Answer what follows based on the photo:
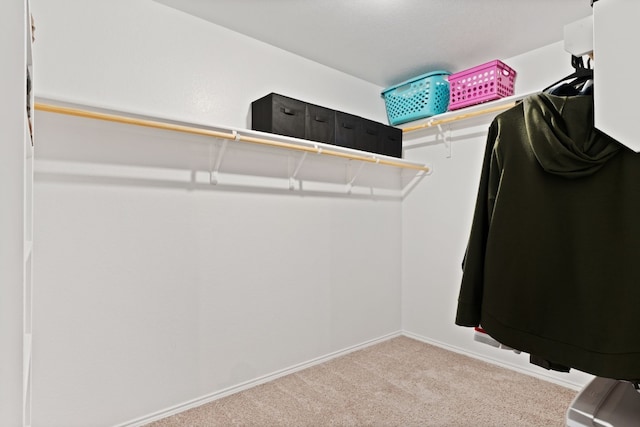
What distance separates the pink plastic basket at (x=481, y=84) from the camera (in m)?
2.40

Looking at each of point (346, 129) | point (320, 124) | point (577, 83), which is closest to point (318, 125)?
point (320, 124)

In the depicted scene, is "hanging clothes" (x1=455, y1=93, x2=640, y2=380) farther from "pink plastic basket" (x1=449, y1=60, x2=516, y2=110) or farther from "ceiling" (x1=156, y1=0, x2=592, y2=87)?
"pink plastic basket" (x1=449, y1=60, x2=516, y2=110)

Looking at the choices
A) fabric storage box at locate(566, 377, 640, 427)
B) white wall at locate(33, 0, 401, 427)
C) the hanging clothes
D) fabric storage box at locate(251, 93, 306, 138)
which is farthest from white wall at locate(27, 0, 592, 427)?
fabric storage box at locate(566, 377, 640, 427)

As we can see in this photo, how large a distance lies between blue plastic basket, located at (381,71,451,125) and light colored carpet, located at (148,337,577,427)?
186 centimetres

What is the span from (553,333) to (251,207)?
1.75 meters

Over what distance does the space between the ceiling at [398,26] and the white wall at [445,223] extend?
267mm

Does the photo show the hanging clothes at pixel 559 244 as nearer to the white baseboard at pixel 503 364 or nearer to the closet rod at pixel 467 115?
the closet rod at pixel 467 115

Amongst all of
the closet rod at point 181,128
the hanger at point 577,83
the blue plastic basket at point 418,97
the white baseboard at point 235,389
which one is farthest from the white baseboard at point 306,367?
the hanger at point 577,83

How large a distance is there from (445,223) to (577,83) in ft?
6.45

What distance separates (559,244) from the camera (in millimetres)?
888

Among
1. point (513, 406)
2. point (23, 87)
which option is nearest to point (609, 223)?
point (23, 87)

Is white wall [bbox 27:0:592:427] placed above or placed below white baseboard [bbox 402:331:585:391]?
above

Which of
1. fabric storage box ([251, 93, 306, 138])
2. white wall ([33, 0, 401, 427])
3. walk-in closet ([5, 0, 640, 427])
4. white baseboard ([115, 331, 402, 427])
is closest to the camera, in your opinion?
walk-in closet ([5, 0, 640, 427])

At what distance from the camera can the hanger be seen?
959 millimetres
